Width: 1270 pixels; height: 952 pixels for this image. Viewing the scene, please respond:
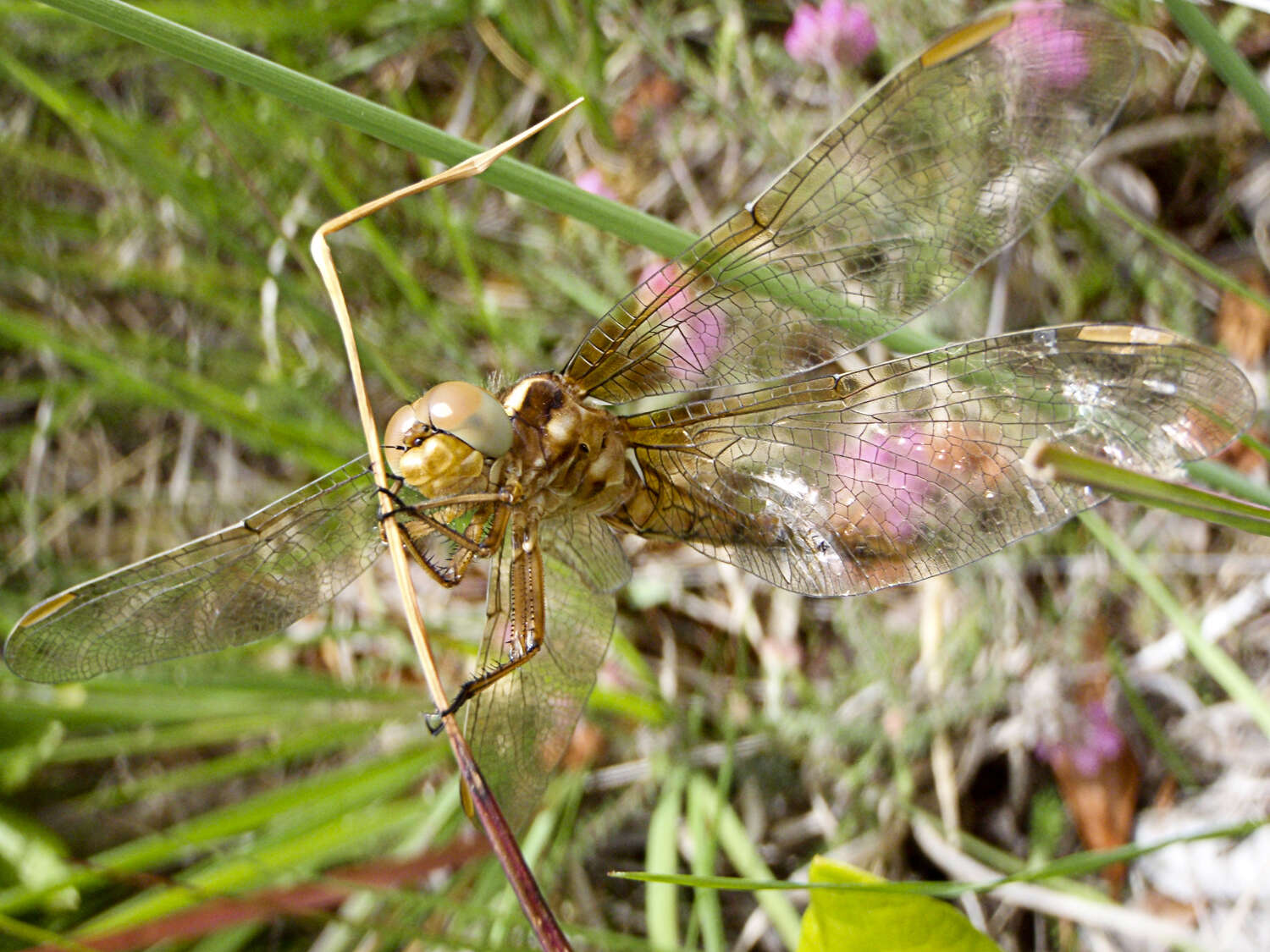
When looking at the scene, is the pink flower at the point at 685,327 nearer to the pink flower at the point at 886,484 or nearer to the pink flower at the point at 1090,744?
the pink flower at the point at 886,484

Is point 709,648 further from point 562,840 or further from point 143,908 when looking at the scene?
point 143,908

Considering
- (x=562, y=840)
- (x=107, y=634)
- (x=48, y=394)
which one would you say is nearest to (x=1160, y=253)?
(x=562, y=840)

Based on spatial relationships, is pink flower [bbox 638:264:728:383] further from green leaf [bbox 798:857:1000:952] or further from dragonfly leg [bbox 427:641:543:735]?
green leaf [bbox 798:857:1000:952]

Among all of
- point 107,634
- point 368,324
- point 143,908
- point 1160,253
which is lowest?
point 143,908

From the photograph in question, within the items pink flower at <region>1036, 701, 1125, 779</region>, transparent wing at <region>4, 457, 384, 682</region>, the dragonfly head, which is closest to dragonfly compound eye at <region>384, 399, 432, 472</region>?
the dragonfly head

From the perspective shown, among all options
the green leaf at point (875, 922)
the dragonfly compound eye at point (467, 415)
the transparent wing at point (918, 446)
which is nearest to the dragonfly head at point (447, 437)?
the dragonfly compound eye at point (467, 415)

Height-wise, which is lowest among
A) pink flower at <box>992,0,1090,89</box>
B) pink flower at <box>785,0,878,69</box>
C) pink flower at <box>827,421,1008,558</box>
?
pink flower at <box>827,421,1008,558</box>
